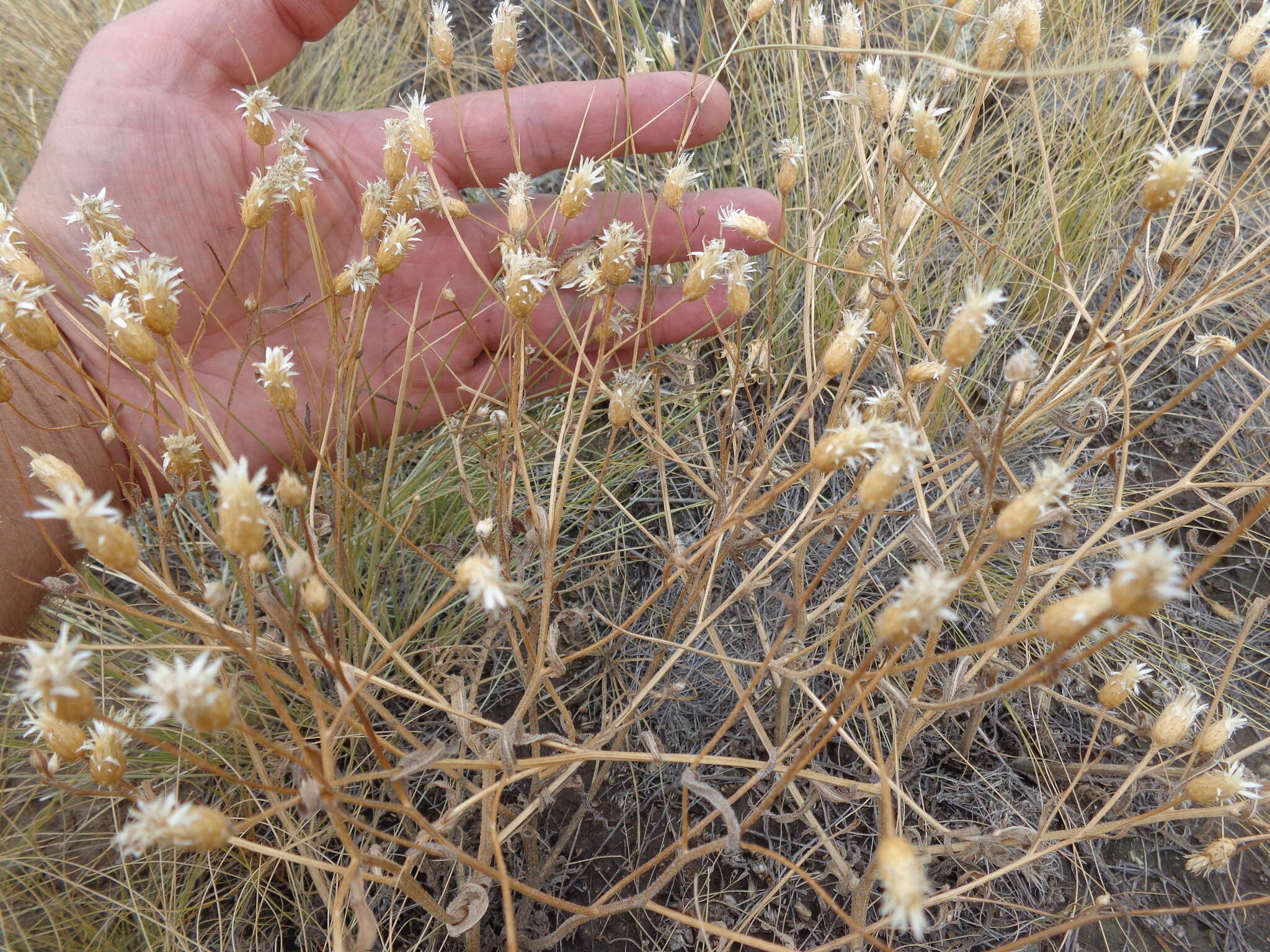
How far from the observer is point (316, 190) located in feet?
4.37

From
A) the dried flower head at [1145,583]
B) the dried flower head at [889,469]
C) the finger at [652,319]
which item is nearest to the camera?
the dried flower head at [1145,583]

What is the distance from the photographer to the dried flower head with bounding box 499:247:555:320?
2.60 feet

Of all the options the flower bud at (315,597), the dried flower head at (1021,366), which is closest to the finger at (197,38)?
the flower bud at (315,597)

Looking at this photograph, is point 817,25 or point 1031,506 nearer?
point 1031,506

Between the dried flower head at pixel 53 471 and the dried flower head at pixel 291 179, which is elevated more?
the dried flower head at pixel 291 179

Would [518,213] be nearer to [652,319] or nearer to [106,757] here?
[652,319]

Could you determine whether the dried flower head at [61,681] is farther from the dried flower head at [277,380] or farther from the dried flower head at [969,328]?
the dried flower head at [969,328]

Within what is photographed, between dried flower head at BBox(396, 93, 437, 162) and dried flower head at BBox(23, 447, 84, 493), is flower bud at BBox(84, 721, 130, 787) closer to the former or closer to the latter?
dried flower head at BBox(23, 447, 84, 493)

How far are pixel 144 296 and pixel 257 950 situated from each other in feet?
2.62

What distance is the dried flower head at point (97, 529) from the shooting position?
1.83 feet

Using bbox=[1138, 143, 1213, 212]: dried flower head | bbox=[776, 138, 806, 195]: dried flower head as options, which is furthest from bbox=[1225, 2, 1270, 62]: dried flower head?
bbox=[776, 138, 806, 195]: dried flower head

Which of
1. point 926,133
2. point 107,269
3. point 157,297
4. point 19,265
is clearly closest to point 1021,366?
point 926,133

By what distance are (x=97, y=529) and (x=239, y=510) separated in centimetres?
10

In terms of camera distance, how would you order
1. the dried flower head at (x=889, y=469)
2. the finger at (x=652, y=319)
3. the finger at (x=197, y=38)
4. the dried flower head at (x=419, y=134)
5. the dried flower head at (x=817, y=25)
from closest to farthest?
the dried flower head at (x=889, y=469)
the dried flower head at (x=419, y=134)
the dried flower head at (x=817, y=25)
the finger at (x=197, y=38)
the finger at (x=652, y=319)
